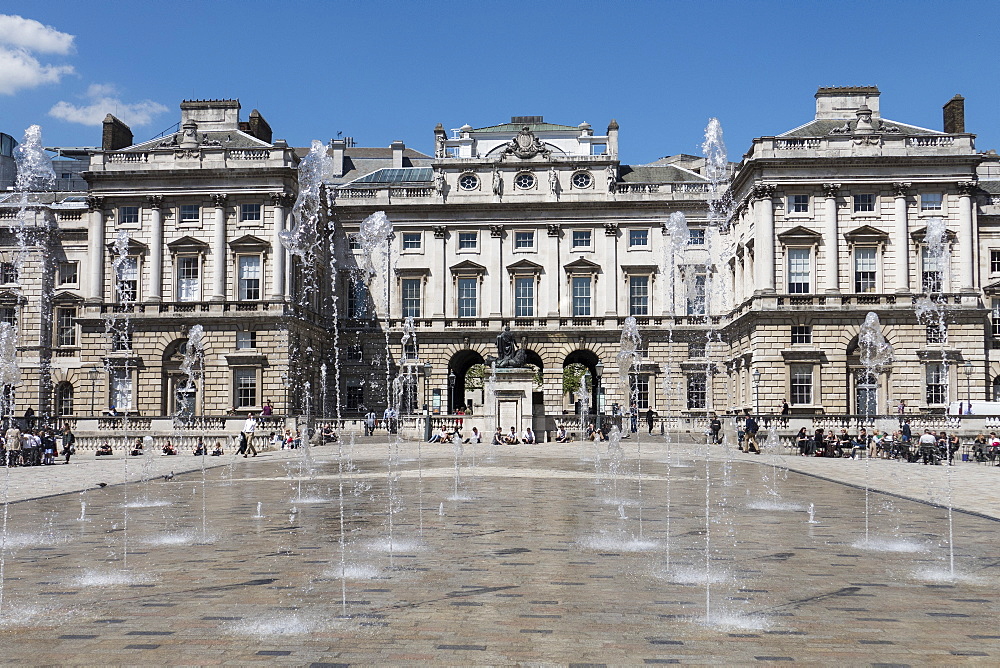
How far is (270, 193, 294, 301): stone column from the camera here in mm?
53188

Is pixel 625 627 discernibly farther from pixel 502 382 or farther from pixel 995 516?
pixel 502 382

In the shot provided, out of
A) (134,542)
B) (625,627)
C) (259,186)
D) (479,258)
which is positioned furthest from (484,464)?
(479,258)

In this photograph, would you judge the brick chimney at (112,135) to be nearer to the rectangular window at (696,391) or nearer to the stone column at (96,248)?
the stone column at (96,248)

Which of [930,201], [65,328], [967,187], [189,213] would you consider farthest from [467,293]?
[967,187]

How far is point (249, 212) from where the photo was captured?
5434 centimetres

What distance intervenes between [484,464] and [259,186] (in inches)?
1219

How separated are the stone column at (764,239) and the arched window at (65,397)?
40668mm

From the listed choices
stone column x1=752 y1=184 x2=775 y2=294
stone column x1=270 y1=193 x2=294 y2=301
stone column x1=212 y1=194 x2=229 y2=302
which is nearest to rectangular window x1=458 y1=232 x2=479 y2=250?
stone column x1=270 y1=193 x2=294 y2=301

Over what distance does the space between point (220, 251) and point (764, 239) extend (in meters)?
30.9

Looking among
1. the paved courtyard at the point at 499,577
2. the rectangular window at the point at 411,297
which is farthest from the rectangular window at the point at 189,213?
the paved courtyard at the point at 499,577

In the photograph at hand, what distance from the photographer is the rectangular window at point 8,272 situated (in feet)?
186

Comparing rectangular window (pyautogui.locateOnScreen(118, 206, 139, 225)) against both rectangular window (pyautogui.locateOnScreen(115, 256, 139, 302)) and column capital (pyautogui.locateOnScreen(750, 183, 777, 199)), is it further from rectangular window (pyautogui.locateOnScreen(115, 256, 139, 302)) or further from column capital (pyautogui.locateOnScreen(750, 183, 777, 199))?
column capital (pyautogui.locateOnScreen(750, 183, 777, 199))

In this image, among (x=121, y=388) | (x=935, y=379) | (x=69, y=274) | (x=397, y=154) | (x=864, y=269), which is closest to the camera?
(x=935, y=379)

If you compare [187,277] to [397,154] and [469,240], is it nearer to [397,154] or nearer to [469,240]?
[469,240]
